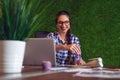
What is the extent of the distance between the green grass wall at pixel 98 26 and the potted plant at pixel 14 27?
311 cm

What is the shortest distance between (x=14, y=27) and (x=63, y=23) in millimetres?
2158

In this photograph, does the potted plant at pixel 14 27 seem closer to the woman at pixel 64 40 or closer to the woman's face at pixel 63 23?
the woman at pixel 64 40

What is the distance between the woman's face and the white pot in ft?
6.77

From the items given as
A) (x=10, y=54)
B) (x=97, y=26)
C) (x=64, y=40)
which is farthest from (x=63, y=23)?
(x=10, y=54)

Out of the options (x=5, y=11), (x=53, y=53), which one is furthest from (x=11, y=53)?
(x=53, y=53)

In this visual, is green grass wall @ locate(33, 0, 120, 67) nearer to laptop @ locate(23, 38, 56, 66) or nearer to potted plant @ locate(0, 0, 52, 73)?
laptop @ locate(23, 38, 56, 66)

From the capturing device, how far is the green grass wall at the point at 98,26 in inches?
176

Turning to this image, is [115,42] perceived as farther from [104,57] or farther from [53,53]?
[53,53]

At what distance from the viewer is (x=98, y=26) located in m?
4.59

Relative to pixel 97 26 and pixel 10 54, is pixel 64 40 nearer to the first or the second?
pixel 97 26

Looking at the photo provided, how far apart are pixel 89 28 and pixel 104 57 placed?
51 centimetres

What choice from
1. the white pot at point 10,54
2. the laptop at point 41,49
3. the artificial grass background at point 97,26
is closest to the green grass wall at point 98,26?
the artificial grass background at point 97,26

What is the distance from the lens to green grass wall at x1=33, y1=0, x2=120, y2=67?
14.7 ft

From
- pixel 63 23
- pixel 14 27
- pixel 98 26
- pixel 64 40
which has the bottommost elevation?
pixel 14 27
